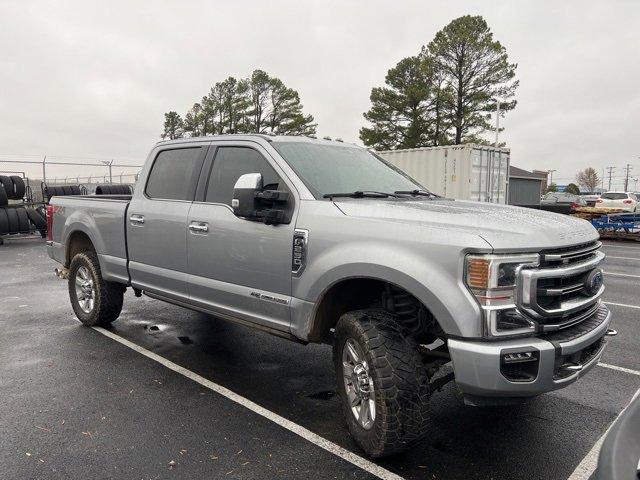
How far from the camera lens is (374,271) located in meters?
2.95

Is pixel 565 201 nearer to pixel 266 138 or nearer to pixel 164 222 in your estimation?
pixel 266 138

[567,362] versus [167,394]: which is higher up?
[567,362]

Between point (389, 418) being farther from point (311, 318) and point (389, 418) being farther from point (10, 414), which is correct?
point (10, 414)

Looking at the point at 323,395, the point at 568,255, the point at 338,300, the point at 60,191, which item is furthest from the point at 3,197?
the point at 568,255

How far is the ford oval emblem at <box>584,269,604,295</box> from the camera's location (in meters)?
2.97

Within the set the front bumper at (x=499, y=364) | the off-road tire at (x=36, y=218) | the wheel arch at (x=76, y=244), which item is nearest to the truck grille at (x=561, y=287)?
the front bumper at (x=499, y=364)

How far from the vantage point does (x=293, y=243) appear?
3.43m

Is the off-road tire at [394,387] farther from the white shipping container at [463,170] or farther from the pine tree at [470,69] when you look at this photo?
the pine tree at [470,69]

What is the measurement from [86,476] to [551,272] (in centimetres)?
286

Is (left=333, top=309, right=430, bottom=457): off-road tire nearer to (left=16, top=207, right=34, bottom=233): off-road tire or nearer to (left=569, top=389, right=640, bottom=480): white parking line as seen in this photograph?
(left=569, top=389, right=640, bottom=480): white parking line

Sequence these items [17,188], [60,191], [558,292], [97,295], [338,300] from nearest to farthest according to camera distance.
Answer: [558,292], [338,300], [97,295], [17,188], [60,191]

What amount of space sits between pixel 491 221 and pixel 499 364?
82cm

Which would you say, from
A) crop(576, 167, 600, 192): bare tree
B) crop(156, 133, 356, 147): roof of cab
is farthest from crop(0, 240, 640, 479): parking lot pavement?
crop(576, 167, 600, 192): bare tree

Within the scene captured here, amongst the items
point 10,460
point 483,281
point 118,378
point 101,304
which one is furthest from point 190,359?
point 483,281
